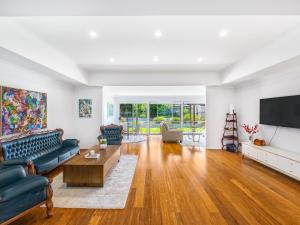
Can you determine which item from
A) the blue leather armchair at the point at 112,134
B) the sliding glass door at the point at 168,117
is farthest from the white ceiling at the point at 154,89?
the blue leather armchair at the point at 112,134

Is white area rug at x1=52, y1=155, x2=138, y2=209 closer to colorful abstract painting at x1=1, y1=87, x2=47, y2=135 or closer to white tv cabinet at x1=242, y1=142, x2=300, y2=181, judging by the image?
colorful abstract painting at x1=1, y1=87, x2=47, y2=135

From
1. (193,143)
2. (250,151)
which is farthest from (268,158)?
(193,143)

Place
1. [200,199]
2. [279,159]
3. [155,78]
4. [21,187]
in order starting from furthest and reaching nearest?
1. [155,78]
2. [279,159]
3. [200,199]
4. [21,187]

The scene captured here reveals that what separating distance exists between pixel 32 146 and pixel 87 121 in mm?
2778

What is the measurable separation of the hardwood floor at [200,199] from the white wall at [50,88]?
2171mm

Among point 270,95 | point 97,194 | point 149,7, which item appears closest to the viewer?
point 149,7

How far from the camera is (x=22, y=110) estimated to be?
409 centimetres

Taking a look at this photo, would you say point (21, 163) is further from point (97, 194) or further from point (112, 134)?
point (112, 134)

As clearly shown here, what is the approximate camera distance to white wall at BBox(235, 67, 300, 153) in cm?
413

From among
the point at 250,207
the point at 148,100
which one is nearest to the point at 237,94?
the point at 250,207

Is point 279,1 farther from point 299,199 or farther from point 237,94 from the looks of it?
point 237,94

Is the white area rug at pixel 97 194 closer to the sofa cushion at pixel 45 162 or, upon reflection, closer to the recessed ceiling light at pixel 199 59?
the sofa cushion at pixel 45 162

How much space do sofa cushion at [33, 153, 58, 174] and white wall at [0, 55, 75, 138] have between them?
1523 mm

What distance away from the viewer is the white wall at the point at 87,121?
22.3 feet
